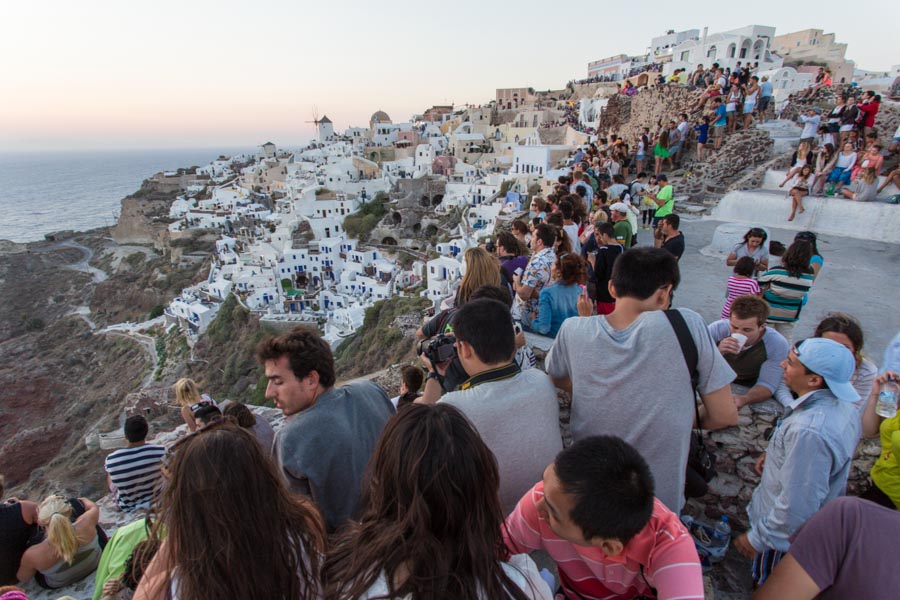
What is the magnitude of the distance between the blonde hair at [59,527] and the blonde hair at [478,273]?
307cm

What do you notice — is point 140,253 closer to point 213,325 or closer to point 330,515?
point 213,325

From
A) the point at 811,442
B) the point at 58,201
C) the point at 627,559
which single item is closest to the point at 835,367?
the point at 811,442

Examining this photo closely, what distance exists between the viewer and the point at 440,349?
2.53 metres

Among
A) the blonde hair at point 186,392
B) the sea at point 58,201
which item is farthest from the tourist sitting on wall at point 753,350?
the sea at point 58,201

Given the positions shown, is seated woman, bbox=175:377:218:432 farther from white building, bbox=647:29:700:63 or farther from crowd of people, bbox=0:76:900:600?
white building, bbox=647:29:700:63

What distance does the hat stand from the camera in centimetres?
188

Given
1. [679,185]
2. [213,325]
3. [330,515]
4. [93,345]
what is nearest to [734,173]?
[679,185]

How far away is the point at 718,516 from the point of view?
292 cm

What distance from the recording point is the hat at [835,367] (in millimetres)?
1882

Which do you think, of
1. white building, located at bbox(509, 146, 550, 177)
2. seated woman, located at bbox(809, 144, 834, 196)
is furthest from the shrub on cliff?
white building, located at bbox(509, 146, 550, 177)

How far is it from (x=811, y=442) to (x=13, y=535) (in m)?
4.47

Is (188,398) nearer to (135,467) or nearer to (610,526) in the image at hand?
(135,467)

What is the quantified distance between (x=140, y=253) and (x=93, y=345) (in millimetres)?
22624

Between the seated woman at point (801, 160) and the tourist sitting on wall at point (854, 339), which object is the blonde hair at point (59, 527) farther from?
the seated woman at point (801, 160)
